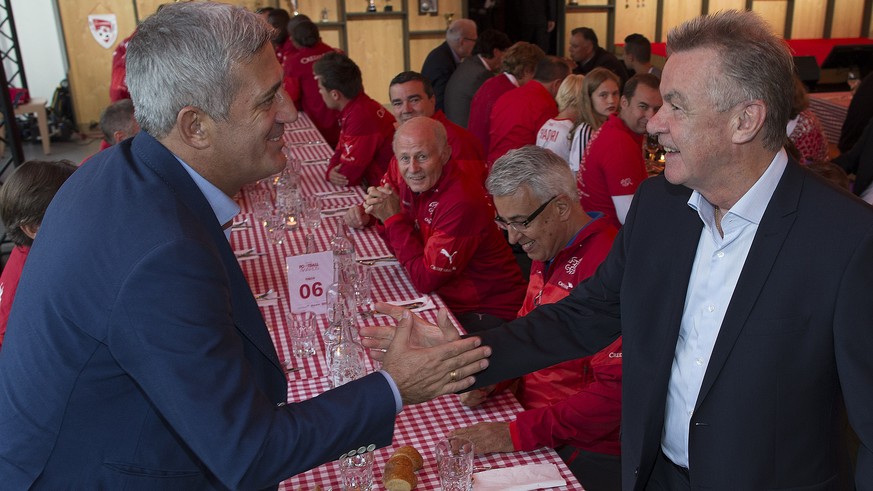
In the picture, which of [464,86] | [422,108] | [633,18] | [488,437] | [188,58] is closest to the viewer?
[188,58]

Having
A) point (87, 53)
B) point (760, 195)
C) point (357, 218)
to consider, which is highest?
point (760, 195)

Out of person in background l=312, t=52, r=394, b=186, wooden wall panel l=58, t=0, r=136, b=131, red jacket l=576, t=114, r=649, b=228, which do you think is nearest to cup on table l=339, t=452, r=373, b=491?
red jacket l=576, t=114, r=649, b=228

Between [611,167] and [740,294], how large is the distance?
2.93 m

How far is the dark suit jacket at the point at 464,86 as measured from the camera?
7621 millimetres

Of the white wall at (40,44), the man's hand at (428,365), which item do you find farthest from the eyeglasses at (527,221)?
the white wall at (40,44)

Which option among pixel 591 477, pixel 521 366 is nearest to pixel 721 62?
pixel 521 366

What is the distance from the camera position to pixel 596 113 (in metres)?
5.26

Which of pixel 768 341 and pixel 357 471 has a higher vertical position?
pixel 768 341

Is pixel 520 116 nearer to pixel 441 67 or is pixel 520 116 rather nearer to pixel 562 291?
pixel 441 67

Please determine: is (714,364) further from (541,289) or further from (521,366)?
A: (541,289)

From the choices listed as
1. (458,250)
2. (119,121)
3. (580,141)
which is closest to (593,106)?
(580,141)

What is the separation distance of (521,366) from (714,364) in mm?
558

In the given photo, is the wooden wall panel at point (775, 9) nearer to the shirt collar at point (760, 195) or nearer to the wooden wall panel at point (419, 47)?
the wooden wall panel at point (419, 47)

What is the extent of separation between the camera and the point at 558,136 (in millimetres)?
5559
